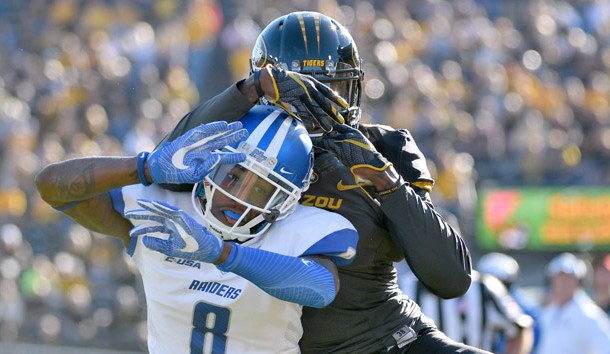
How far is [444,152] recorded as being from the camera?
1211cm

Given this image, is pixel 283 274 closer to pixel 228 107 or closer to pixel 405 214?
pixel 405 214

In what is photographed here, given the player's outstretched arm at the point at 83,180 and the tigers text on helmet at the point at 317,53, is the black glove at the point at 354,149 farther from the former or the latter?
the player's outstretched arm at the point at 83,180

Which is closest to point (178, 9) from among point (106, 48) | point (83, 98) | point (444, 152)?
point (106, 48)

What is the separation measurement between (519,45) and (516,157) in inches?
106

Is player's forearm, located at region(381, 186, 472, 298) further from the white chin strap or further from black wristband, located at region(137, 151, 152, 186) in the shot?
black wristband, located at region(137, 151, 152, 186)

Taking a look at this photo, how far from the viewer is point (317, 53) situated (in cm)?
390

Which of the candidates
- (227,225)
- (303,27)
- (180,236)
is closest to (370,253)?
(227,225)

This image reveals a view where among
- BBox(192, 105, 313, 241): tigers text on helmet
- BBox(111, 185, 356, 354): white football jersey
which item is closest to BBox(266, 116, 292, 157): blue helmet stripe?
BBox(192, 105, 313, 241): tigers text on helmet

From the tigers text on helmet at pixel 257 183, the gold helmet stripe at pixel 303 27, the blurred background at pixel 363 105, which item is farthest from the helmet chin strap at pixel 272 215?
the blurred background at pixel 363 105

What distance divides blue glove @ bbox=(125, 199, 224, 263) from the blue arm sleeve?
78mm

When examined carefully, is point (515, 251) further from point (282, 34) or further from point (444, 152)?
point (282, 34)

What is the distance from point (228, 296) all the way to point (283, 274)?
0.35 meters

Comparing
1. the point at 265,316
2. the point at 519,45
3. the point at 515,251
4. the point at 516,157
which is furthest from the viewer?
the point at 519,45

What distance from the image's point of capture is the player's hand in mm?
3592
